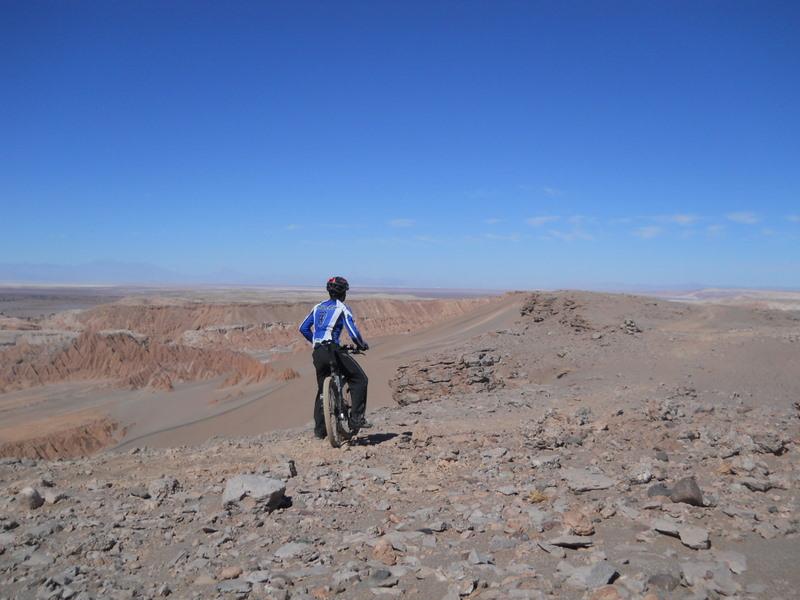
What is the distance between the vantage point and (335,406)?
5988 mm

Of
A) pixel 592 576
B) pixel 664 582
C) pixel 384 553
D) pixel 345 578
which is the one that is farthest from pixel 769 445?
pixel 345 578

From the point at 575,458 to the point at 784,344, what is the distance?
8.37 metres

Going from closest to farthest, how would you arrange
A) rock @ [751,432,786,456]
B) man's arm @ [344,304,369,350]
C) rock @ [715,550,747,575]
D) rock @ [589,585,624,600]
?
rock @ [589,585,624,600]
rock @ [715,550,747,575]
rock @ [751,432,786,456]
man's arm @ [344,304,369,350]

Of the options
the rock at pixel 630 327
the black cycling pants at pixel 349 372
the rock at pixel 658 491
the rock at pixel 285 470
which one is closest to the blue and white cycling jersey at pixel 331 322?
the black cycling pants at pixel 349 372

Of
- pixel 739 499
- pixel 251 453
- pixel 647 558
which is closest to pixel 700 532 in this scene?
pixel 647 558

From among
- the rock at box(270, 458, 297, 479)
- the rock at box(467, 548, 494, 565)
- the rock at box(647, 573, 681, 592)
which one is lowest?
the rock at box(270, 458, 297, 479)

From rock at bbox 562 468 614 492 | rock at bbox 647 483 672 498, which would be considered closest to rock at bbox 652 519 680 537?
rock at bbox 647 483 672 498

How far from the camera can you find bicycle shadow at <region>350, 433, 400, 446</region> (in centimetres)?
612

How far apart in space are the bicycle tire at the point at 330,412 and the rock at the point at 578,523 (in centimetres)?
293

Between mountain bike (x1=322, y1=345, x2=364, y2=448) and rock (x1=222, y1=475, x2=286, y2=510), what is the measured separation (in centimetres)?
197

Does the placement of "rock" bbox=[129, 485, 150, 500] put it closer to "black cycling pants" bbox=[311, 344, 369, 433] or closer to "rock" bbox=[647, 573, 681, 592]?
"black cycling pants" bbox=[311, 344, 369, 433]

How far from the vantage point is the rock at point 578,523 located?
10.7 ft

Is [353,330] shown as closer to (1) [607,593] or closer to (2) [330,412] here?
(2) [330,412]

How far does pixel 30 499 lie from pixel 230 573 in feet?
6.20
